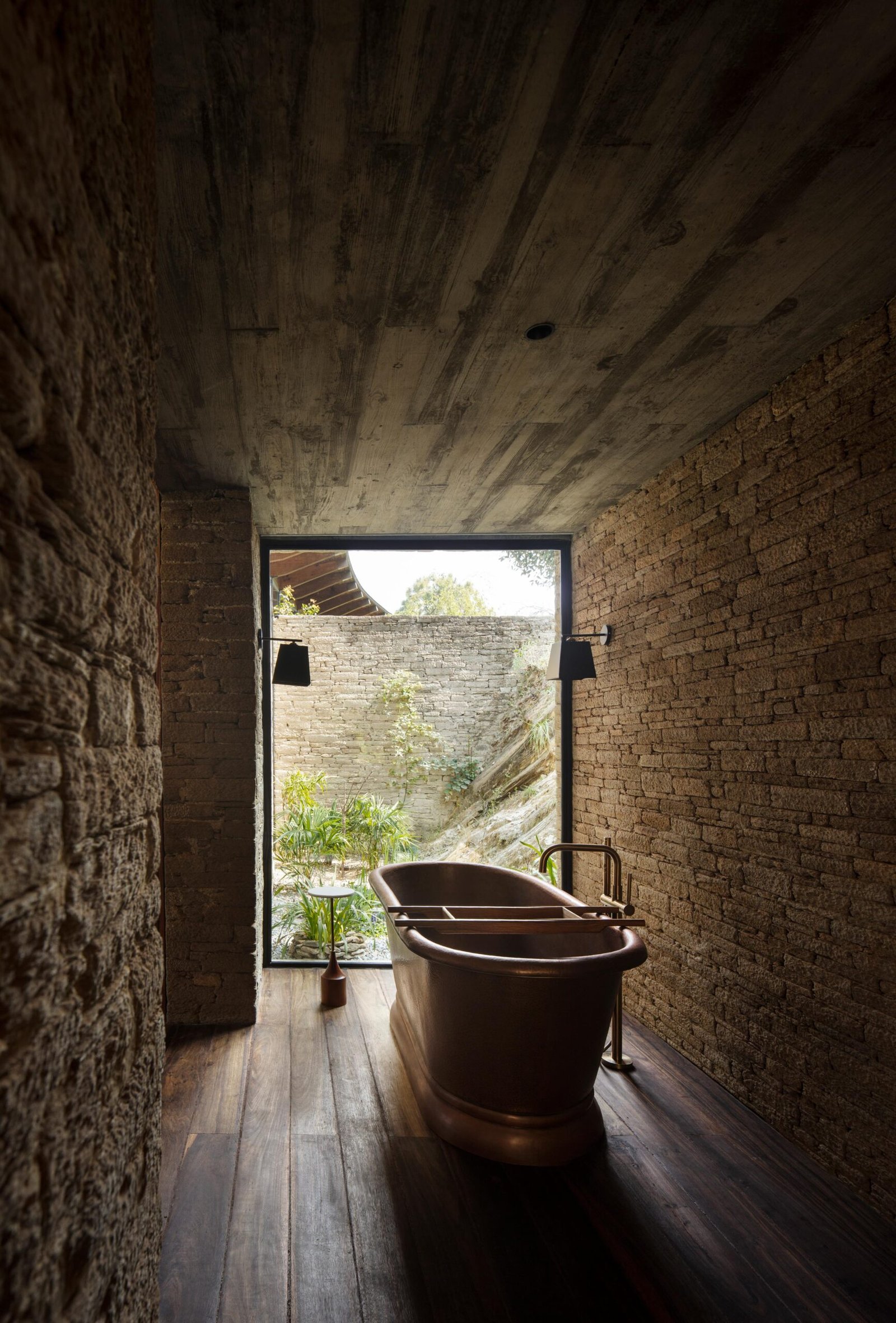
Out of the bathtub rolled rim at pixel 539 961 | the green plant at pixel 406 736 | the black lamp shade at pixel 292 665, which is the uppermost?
the black lamp shade at pixel 292 665

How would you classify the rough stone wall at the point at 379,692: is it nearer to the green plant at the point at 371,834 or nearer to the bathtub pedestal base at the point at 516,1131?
the green plant at the point at 371,834

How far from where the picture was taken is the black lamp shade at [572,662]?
3.61 metres

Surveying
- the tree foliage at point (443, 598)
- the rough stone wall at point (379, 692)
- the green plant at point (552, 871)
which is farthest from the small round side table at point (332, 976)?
the tree foliage at point (443, 598)

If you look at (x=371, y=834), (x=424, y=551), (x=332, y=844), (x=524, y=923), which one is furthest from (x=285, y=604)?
(x=524, y=923)

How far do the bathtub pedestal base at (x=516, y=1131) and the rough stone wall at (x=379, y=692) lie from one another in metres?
5.39

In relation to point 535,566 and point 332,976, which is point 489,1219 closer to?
point 332,976

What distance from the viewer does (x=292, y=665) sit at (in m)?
3.70

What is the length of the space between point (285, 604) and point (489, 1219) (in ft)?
22.4

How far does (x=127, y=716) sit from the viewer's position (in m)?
0.89

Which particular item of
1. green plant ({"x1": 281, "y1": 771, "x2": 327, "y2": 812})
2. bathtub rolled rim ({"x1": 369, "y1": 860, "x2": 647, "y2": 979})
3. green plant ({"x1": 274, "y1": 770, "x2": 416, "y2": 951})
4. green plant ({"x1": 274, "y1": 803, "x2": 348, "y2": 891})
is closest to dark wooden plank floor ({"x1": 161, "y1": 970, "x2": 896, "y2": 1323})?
bathtub rolled rim ({"x1": 369, "y1": 860, "x2": 647, "y2": 979})

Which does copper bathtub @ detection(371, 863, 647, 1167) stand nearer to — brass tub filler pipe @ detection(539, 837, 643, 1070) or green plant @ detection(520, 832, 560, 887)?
brass tub filler pipe @ detection(539, 837, 643, 1070)

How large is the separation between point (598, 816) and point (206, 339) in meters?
2.91

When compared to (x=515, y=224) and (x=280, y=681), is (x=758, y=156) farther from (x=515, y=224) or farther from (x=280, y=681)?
(x=280, y=681)

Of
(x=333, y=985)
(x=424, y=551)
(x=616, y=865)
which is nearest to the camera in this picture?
(x=616, y=865)
